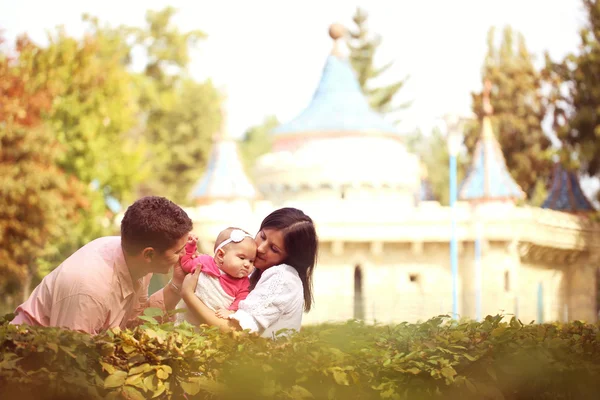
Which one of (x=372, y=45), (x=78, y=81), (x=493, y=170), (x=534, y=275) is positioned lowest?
Answer: (x=534, y=275)

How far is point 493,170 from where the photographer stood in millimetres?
32531

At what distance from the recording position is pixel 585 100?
111ft

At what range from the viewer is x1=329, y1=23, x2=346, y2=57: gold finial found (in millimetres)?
35469

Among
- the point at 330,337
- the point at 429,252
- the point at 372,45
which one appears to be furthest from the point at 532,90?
the point at 330,337

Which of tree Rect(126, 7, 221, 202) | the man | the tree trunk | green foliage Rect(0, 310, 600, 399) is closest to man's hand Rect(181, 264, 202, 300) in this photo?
the man

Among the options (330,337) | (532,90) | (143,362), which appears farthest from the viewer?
(532,90)

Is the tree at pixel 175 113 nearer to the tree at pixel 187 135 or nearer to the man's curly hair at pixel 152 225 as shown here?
the tree at pixel 187 135

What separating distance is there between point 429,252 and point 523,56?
51.7 ft

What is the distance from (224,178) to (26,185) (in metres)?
7.51

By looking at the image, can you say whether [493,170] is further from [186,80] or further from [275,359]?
[275,359]

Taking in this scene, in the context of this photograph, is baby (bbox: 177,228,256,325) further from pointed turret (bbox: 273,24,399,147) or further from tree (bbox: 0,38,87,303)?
pointed turret (bbox: 273,24,399,147)

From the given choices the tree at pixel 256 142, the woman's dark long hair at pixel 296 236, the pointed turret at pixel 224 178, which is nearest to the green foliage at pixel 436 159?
the tree at pixel 256 142

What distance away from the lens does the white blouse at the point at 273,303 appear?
4.96m

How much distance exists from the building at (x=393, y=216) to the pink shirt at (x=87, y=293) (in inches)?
939
